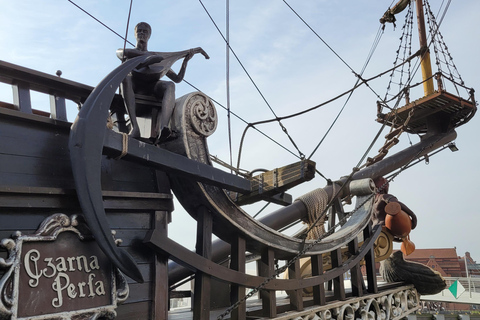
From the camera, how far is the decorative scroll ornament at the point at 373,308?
3.47m

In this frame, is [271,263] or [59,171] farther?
[271,263]

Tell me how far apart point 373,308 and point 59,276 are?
3.51m

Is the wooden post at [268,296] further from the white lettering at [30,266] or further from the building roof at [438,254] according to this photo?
the building roof at [438,254]

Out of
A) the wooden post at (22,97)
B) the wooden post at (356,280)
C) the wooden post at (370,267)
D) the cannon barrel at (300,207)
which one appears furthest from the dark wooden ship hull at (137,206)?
the wooden post at (370,267)

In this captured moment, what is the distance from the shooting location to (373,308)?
14.6ft

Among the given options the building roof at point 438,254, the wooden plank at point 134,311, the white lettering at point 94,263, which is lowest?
the wooden plank at point 134,311

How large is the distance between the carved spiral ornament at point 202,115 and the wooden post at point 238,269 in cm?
82

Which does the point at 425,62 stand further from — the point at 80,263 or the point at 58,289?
the point at 58,289

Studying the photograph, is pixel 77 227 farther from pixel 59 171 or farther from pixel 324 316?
pixel 324 316

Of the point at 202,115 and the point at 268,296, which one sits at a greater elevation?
the point at 202,115

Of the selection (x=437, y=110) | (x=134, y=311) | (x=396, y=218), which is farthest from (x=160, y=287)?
(x=437, y=110)

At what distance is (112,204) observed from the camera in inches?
94.3

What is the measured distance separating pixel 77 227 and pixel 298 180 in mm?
1602

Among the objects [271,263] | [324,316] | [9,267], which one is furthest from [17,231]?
[324,316]
